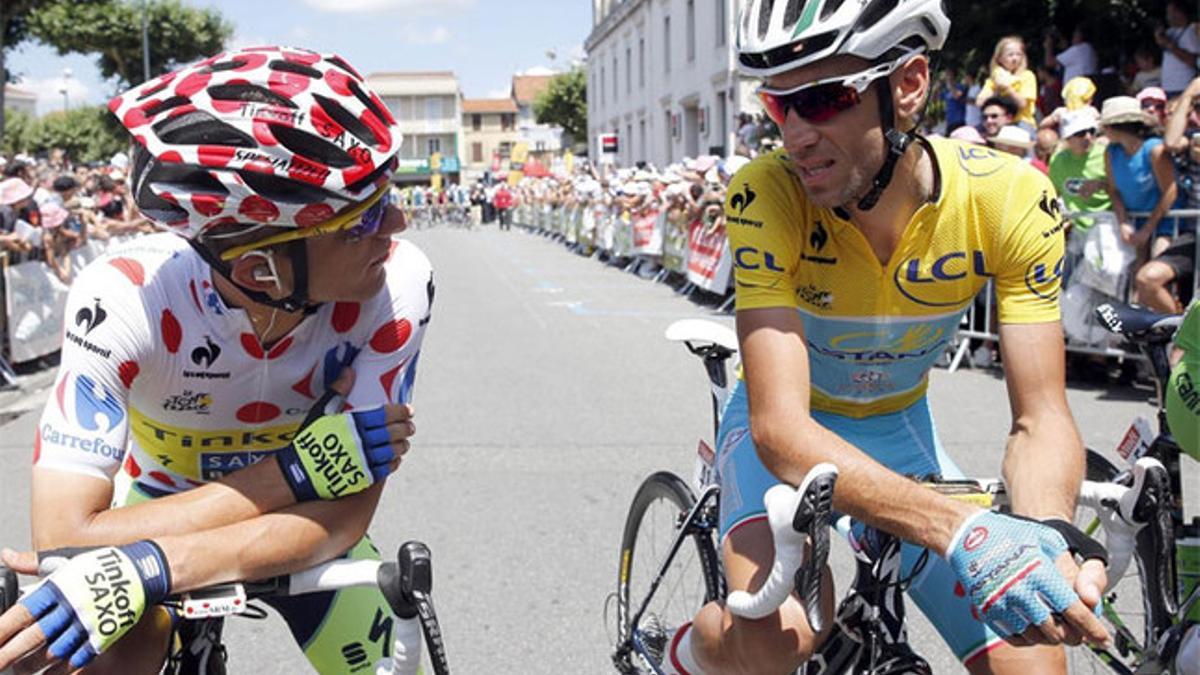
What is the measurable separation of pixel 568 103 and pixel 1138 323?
80.8 m

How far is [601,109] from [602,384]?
56.6 m

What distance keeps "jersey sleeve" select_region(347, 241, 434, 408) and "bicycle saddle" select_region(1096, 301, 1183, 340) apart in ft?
7.14

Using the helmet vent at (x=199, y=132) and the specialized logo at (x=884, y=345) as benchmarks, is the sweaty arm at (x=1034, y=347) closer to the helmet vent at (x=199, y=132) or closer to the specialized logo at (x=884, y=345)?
the specialized logo at (x=884, y=345)

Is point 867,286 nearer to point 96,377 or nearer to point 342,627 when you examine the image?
point 342,627

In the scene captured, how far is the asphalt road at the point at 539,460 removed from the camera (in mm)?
4230

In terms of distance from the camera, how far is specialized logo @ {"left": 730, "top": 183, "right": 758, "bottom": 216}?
2.50m

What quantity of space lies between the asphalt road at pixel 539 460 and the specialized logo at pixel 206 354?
2.02m

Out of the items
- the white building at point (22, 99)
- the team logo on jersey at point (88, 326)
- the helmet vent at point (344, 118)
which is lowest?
the team logo on jersey at point (88, 326)

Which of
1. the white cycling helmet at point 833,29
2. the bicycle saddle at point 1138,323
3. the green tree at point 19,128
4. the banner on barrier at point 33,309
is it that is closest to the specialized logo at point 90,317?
the white cycling helmet at point 833,29

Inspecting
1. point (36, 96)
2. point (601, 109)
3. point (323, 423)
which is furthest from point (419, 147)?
point (323, 423)

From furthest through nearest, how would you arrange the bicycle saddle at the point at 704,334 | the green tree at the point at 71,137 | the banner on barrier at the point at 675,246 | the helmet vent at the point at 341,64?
the green tree at the point at 71,137 → the banner on barrier at the point at 675,246 → the bicycle saddle at the point at 704,334 → the helmet vent at the point at 341,64

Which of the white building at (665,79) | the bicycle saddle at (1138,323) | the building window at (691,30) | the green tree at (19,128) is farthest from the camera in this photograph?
the green tree at (19,128)

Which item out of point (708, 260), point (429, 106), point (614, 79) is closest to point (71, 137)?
point (429, 106)

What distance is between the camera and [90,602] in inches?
65.0
